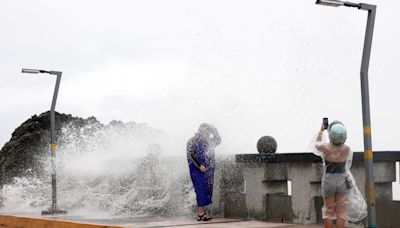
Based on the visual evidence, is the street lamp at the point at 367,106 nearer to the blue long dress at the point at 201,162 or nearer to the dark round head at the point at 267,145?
the blue long dress at the point at 201,162

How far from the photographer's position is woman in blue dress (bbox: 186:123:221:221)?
1264 centimetres

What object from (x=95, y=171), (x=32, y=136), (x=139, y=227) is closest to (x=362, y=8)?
(x=139, y=227)

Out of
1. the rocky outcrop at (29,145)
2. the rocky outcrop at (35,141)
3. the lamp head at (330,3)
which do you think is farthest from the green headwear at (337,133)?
the rocky outcrop at (29,145)

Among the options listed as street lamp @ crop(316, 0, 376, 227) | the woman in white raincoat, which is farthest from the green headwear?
street lamp @ crop(316, 0, 376, 227)

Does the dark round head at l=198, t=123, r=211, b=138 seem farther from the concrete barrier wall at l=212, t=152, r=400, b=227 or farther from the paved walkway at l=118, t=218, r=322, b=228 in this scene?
the paved walkway at l=118, t=218, r=322, b=228

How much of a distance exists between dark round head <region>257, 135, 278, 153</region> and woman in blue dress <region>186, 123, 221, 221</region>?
1059 millimetres

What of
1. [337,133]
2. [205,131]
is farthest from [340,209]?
[205,131]

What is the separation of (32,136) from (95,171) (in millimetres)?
23916

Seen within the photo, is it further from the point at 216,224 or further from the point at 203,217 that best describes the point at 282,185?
the point at 203,217

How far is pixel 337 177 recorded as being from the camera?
29.3 feet

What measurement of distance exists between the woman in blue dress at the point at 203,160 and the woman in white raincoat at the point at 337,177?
12.5 ft

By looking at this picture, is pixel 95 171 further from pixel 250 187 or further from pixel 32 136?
pixel 32 136

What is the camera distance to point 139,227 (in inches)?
464

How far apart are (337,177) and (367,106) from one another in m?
1.25
